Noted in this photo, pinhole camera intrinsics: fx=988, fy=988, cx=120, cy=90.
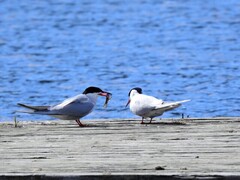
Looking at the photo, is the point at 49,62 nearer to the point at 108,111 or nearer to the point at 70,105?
the point at 108,111

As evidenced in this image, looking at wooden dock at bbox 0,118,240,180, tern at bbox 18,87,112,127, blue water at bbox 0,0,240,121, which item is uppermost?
wooden dock at bbox 0,118,240,180

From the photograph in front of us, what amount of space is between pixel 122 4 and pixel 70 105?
82.6 ft

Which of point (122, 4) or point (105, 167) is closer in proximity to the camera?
point (105, 167)

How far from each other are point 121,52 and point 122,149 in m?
14.1

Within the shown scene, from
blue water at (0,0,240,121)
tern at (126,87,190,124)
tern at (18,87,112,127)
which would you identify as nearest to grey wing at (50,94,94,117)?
tern at (18,87,112,127)

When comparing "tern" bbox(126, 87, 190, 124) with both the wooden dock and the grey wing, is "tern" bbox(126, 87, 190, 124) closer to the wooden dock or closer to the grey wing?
the wooden dock

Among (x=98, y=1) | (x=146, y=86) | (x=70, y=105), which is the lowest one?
(x=98, y=1)

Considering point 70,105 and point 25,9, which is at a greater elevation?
point 70,105

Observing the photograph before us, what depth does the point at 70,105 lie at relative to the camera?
8.94 metres

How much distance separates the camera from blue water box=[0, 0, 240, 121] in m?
15.1

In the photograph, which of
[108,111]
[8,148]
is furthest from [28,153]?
[108,111]

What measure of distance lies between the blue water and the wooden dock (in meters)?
4.22

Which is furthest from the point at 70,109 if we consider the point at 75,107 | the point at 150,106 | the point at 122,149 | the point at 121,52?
the point at 121,52

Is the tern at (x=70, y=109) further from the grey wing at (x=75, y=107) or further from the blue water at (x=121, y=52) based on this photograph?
the blue water at (x=121, y=52)
